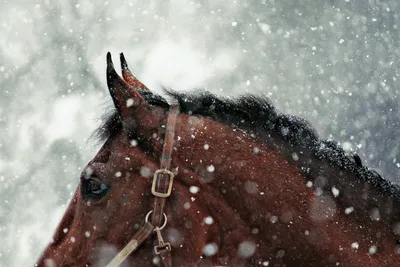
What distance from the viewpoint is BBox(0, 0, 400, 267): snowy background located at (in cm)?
2077

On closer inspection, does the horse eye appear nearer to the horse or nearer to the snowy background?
the horse

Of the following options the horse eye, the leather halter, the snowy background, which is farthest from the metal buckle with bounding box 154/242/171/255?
the snowy background

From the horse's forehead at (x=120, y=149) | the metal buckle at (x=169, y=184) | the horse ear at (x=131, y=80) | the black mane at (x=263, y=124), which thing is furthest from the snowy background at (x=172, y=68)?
the metal buckle at (x=169, y=184)

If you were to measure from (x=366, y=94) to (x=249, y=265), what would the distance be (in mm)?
18327

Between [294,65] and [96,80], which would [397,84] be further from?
[96,80]

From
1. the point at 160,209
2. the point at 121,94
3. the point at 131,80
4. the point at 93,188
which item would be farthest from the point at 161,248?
the point at 131,80

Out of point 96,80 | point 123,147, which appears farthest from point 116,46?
point 123,147

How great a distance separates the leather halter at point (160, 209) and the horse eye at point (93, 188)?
27cm

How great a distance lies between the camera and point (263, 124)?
9.75 ft

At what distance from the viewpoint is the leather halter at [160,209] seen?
2.86 meters

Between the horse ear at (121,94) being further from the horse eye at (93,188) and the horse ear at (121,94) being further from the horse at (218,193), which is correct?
the horse eye at (93,188)

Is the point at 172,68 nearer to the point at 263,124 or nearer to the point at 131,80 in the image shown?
the point at 131,80

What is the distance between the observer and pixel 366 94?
20.1 metres

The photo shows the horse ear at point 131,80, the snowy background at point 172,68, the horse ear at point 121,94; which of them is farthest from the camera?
the snowy background at point 172,68
